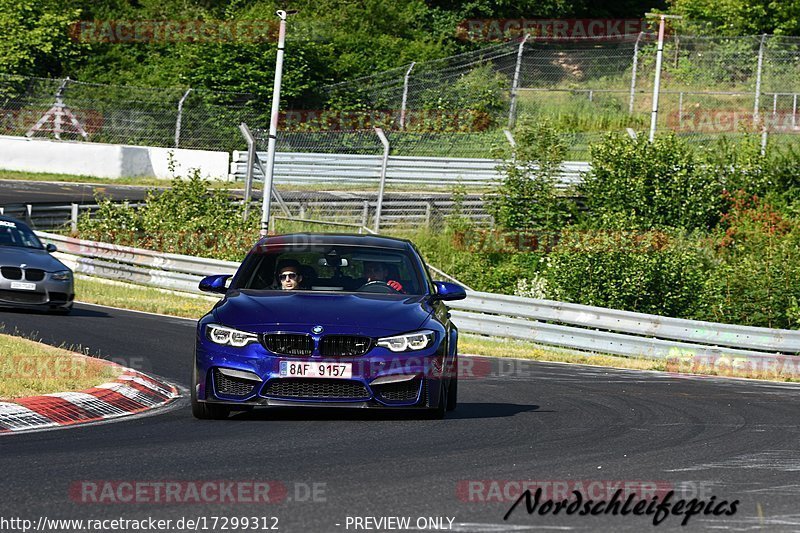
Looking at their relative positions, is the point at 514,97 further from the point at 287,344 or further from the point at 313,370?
the point at 313,370

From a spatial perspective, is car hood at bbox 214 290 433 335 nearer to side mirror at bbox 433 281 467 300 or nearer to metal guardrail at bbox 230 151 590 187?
side mirror at bbox 433 281 467 300

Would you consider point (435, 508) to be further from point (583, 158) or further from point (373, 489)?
point (583, 158)

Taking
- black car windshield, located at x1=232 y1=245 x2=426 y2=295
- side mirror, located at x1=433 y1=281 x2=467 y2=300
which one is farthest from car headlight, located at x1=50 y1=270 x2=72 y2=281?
side mirror, located at x1=433 y1=281 x2=467 y2=300

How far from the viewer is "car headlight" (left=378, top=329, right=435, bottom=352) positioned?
385 inches

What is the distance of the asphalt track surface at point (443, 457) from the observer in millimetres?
6340

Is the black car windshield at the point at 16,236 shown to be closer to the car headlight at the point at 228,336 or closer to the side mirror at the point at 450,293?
the side mirror at the point at 450,293

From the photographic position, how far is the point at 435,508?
646 centimetres

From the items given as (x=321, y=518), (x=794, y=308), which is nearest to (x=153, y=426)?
(x=321, y=518)

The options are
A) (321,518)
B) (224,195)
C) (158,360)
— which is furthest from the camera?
(224,195)

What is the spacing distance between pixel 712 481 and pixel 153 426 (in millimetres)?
4033

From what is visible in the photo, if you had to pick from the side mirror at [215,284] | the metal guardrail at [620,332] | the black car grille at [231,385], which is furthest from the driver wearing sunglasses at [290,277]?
the metal guardrail at [620,332]

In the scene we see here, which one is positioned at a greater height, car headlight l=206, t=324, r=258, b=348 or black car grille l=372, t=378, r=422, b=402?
car headlight l=206, t=324, r=258, b=348

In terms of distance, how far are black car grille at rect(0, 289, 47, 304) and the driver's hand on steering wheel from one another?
33.0ft

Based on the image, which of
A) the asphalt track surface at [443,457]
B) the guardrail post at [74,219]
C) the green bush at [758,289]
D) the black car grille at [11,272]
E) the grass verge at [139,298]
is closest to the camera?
the asphalt track surface at [443,457]
